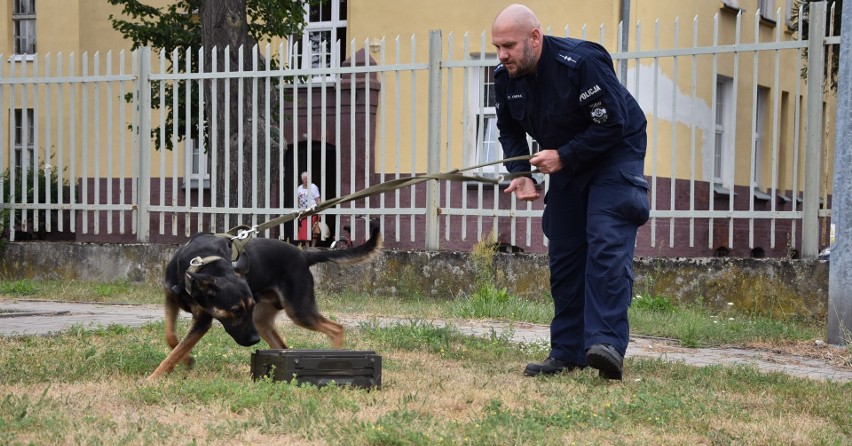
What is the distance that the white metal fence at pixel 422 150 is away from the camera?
9961 mm

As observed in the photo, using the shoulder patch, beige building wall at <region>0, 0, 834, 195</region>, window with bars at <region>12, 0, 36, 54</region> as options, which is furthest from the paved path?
window with bars at <region>12, 0, 36, 54</region>

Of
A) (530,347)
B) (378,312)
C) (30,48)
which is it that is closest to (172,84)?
(378,312)

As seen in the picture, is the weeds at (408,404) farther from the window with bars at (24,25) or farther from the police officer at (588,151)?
the window with bars at (24,25)

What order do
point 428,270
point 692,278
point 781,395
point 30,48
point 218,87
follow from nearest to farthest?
point 781,395 < point 692,278 < point 428,270 < point 218,87 < point 30,48

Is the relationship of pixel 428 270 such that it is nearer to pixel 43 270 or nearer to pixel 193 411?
pixel 43 270

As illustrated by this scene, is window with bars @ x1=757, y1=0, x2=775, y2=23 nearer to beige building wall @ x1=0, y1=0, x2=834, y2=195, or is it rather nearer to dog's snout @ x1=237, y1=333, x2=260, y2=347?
beige building wall @ x1=0, y1=0, x2=834, y2=195

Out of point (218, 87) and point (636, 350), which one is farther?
point (218, 87)

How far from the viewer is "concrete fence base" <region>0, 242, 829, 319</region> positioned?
9.61m

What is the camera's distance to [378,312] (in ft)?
31.1

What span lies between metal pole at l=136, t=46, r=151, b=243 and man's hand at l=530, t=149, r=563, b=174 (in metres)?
7.47

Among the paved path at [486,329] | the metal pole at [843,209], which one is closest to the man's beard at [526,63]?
the paved path at [486,329]

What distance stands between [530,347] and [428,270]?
13.9 ft

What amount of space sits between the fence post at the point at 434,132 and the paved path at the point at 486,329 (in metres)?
2.33

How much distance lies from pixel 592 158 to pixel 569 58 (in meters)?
0.50
